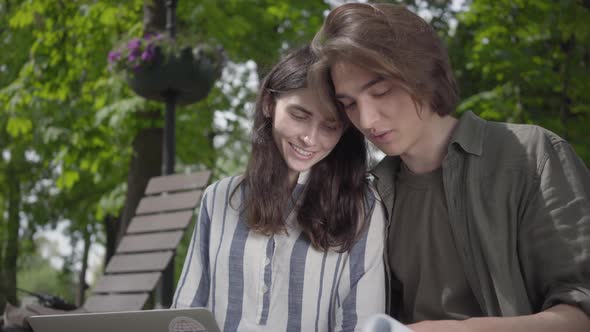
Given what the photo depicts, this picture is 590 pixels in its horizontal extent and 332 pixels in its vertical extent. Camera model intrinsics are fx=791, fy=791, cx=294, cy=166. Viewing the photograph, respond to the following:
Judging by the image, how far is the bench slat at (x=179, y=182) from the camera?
4715 mm

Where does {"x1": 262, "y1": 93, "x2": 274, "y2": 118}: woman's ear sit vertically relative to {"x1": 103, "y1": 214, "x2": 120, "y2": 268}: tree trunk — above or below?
above

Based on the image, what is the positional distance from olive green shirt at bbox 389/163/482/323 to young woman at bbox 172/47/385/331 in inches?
3.4

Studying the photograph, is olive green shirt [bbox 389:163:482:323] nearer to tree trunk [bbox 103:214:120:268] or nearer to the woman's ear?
the woman's ear

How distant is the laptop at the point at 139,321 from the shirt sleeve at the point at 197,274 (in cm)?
61

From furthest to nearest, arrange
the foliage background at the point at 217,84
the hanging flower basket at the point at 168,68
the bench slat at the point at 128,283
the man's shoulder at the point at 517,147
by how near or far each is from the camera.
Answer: the foliage background at the point at 217,84 < the hanging flower basket at the point at 168,68 < the bench slat at the point at 128,283 < the man's shoulder at the point at 517,147

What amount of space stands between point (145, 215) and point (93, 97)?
4120 mm

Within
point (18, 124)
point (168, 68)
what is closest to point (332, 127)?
point (168, 68)

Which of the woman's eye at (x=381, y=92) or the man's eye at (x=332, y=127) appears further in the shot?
the man's eye at (x=332, y=127)

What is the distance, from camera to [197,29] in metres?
7.36

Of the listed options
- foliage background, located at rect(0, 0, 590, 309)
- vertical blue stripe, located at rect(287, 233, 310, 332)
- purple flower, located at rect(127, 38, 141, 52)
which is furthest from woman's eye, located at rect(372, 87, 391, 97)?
purple flower, located at rect(127, 38, 141, 52)

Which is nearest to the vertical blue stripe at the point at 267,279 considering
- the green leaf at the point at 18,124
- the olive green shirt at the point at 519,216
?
the olive green shirt at the point at 519,216

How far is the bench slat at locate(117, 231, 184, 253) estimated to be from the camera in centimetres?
457

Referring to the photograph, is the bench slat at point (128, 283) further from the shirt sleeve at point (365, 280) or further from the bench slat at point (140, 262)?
the shirt sleeve at point (365, 280)

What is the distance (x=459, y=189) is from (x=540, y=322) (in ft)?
1.45
